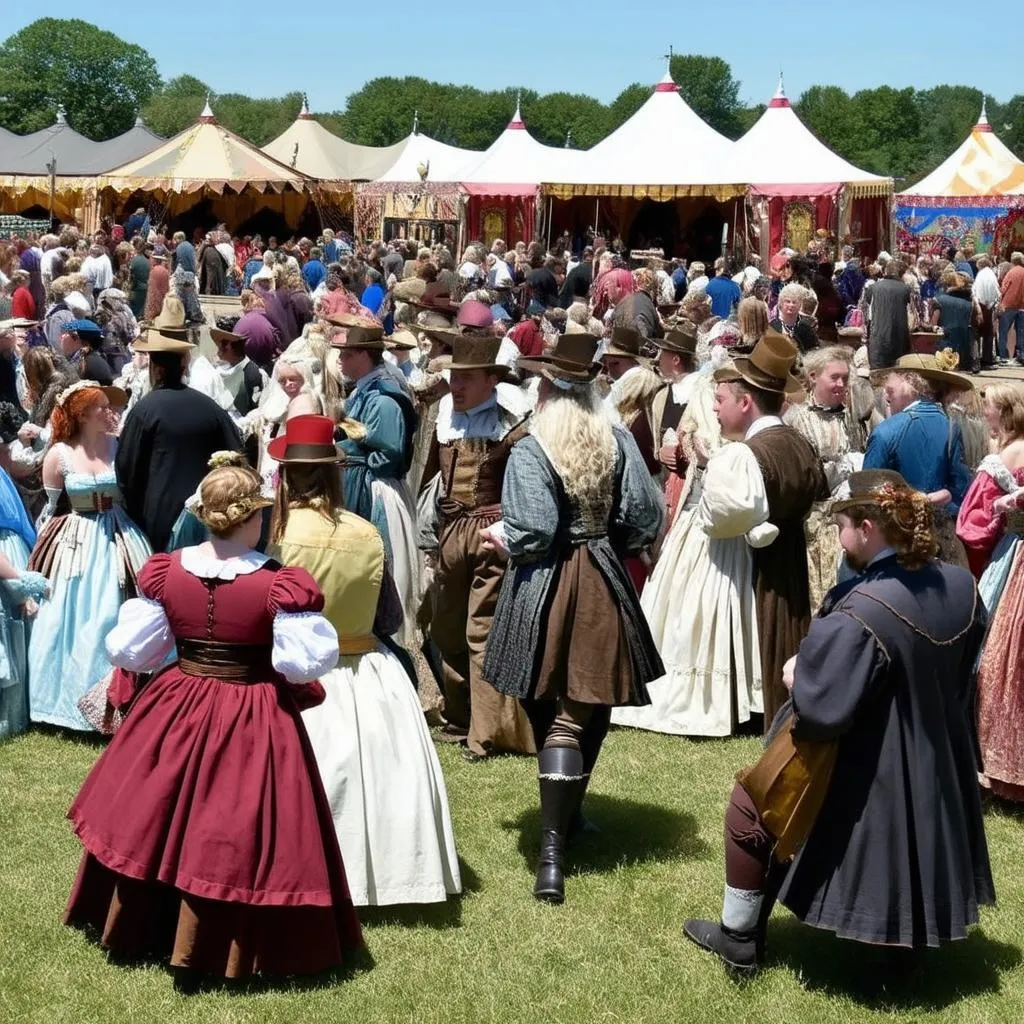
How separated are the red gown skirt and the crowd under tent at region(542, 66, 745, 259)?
917 inches

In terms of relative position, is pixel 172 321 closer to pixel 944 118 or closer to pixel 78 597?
pixel 78 597

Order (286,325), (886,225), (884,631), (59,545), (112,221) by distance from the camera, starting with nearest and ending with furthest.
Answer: (884,631)
(59,545)
(286,325)
(886,225)
(112,221)

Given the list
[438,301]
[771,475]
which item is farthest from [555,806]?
[438,301]

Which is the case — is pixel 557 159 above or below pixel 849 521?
above

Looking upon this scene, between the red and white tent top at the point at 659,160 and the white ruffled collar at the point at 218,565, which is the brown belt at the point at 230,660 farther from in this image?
the red and white tent top at the point at 659,160

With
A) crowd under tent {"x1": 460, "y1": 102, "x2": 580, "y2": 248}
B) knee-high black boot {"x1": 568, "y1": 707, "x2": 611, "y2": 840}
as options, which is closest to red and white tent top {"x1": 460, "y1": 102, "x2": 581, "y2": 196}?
crowd under tent {"x1": 460, "y1": 102, "x2": 580, "y2": 248}

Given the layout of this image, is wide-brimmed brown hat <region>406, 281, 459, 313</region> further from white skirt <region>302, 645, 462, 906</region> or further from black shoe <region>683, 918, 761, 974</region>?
black shoe <region>683, 918, 761, 974</region>

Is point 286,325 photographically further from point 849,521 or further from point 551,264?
point 849,521

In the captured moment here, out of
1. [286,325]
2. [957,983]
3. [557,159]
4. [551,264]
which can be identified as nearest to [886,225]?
[557,159]

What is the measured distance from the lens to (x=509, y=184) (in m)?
28.2

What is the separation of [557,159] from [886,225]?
6.52 metres

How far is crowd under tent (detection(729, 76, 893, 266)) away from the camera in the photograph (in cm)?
2556

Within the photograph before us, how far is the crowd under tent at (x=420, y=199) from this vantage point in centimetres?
2792

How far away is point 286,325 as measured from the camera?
13992 mm
